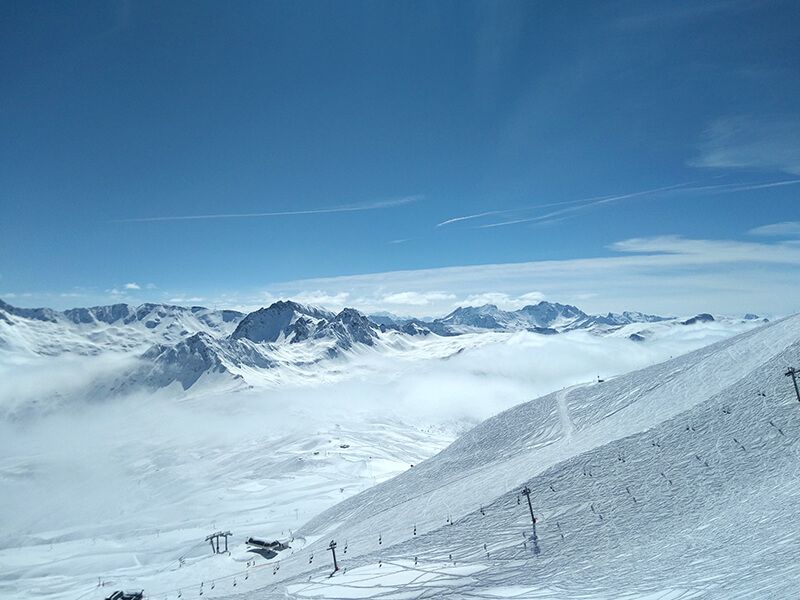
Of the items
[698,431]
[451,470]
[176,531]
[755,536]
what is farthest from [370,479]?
[755,536]

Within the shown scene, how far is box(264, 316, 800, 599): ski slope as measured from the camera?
84.6 ft

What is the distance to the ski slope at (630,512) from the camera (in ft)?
A: 84.6

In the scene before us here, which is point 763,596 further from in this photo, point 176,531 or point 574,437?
point 176,531

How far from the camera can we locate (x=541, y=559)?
3094cm

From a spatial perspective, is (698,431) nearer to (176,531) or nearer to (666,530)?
(666,530)

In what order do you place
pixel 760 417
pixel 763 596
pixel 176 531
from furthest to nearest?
pixel 176 531 → pixel 760 417 → pixel 763 596

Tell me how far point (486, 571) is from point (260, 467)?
19008 centimetres

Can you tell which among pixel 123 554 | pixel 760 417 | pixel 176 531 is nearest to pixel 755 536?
pixel 760 417

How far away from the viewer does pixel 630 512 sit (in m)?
32.9

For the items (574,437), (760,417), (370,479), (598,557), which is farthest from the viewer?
(370,479)

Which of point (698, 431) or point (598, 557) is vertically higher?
point (698, 431)

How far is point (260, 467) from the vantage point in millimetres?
199125

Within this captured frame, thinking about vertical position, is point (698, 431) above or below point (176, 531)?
above

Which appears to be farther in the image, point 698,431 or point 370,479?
point 370,479
